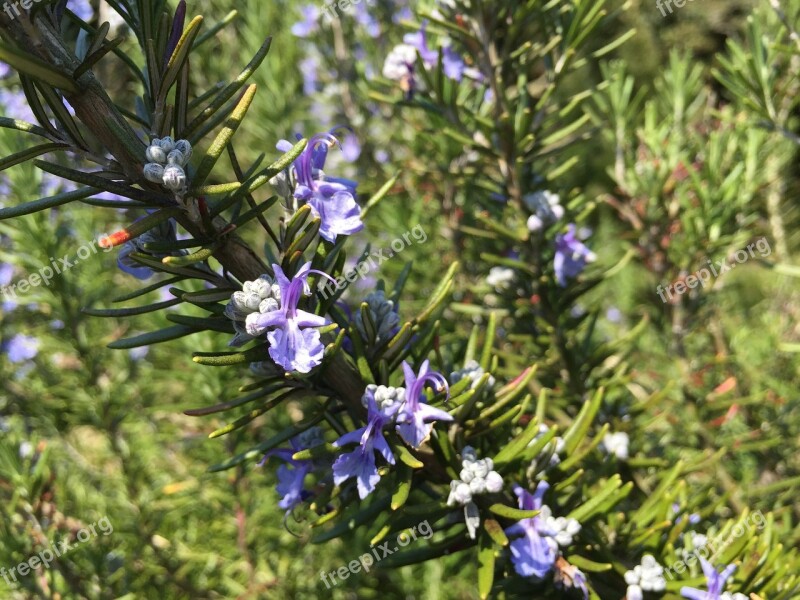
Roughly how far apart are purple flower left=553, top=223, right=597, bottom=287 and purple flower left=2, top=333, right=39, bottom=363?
147 cm

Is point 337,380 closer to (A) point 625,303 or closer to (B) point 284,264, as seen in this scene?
(B) point 284,264

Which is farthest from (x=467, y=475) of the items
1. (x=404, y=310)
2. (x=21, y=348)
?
(x=21, y=348)

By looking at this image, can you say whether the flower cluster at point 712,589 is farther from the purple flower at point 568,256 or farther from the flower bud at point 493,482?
the purple flower at point 568,256

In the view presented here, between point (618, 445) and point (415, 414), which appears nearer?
point (415, 414)

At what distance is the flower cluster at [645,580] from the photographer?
72cm

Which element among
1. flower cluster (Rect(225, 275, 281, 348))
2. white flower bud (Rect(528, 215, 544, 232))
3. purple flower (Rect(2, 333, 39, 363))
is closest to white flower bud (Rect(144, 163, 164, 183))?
flower cluster (Rect(225, 275, 281, 348))

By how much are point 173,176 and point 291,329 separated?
18 cm

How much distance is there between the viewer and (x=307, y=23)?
6.37 feet

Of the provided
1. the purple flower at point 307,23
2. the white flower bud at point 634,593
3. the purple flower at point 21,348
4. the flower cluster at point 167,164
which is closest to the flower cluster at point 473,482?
the white flower bud at point 634,593

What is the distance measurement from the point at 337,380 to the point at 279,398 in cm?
7

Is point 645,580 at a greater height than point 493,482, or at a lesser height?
lesser

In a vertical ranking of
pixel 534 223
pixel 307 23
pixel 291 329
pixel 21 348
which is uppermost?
pixel 307 23

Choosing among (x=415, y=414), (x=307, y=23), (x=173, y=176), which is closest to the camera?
(x=173, y=176)

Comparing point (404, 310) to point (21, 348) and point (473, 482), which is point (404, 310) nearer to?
point (473, 482)
